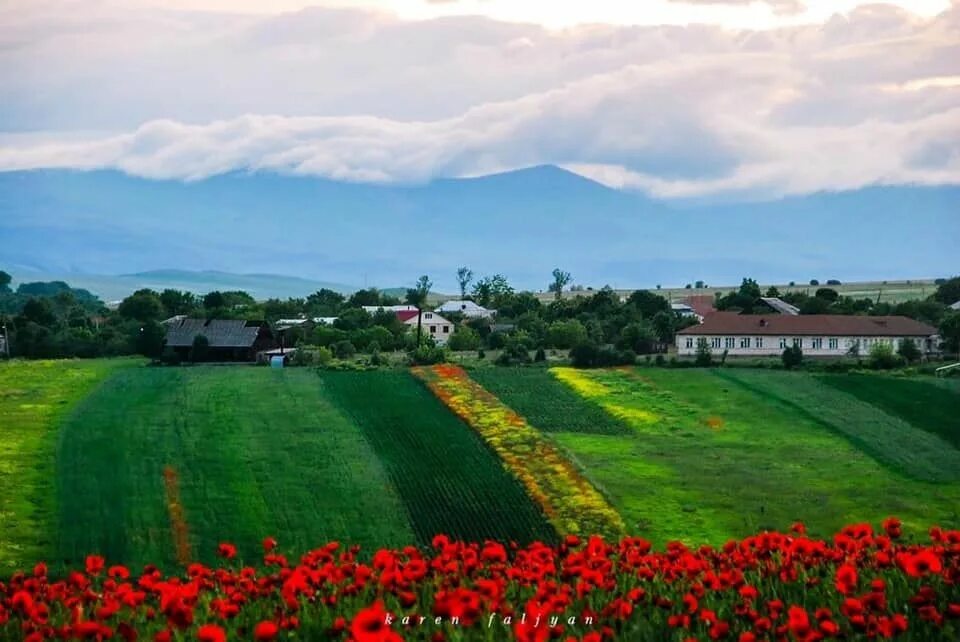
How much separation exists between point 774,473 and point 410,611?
3785 centimetres

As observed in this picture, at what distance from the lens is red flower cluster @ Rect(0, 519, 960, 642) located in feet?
37.4

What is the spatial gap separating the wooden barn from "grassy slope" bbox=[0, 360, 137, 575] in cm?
372

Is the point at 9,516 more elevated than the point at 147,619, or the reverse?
the point at 147,619

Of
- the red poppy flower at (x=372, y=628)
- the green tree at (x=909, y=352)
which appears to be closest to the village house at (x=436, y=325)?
the green tree at (x=909, y=352)

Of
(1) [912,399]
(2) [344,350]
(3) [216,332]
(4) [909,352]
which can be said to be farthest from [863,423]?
(3) [216,332]

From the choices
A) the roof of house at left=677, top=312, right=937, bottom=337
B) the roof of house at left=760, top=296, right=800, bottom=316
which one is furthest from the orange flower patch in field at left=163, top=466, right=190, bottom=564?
the roof of house at left=760, top=296, right=800, bottom=316

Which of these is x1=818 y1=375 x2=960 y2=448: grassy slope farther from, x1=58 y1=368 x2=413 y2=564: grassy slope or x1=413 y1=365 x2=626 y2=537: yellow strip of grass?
x1=58 y1=368 x2=413 y2=564: grassy slope

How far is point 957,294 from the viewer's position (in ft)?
471

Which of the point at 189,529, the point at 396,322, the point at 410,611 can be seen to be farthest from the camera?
the point at 396,322

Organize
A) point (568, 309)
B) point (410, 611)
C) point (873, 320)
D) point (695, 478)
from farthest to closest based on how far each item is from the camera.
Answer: point (568, 309) → point (873, 320) → point (695, 478) → point (410, 611)

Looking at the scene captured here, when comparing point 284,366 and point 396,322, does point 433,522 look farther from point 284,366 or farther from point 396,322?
point 396,322

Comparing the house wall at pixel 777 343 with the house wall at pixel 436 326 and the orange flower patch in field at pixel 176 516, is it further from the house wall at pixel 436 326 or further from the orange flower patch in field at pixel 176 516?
the orange flower patch in field at pixel 176 516

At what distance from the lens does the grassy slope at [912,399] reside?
194ft

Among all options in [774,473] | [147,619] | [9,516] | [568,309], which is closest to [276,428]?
[9,516]
